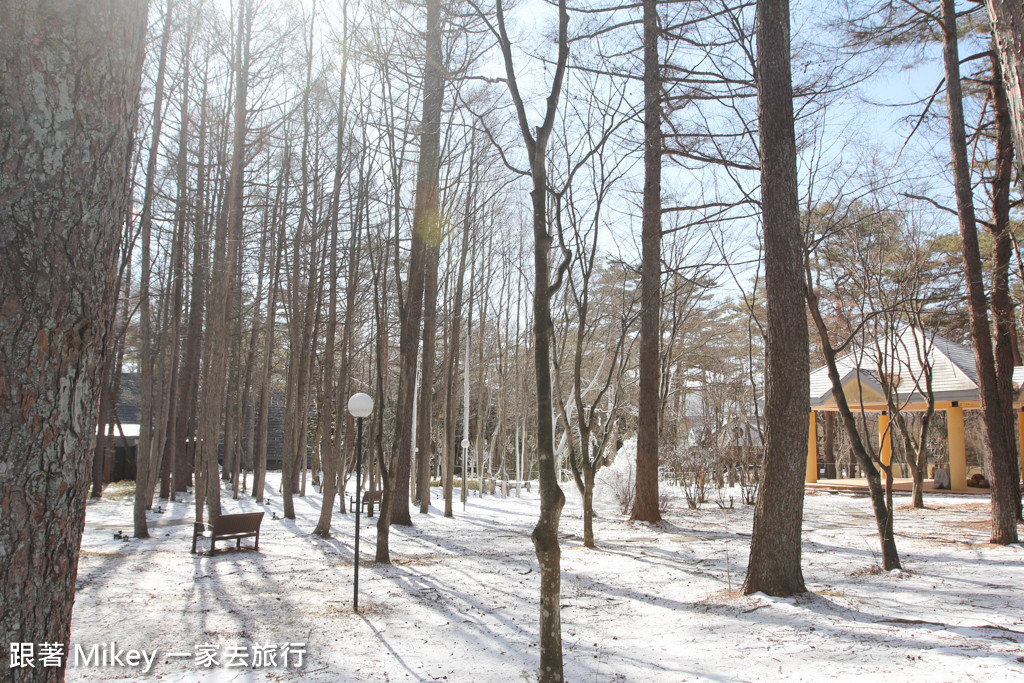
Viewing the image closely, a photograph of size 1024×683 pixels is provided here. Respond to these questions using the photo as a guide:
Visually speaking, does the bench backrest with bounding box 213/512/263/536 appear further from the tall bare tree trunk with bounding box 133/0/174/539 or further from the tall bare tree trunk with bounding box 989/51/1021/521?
the tall bare tree trunk with bounding box 989/51/1021/521

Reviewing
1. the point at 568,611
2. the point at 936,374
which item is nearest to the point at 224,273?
the point at 568,611

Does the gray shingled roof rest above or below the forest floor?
above

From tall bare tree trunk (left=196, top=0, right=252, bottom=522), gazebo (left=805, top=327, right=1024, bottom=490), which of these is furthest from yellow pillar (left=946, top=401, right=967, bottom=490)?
tall bare tree trunk (left=196, top=0, right=252, bottom=522)

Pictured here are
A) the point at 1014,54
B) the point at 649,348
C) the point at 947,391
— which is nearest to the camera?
the point at 1014,54

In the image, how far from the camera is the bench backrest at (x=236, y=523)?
857 cm

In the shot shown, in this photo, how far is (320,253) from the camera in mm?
12320

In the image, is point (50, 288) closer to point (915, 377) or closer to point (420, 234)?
point (420, 234)

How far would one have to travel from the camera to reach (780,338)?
5855 millimetres

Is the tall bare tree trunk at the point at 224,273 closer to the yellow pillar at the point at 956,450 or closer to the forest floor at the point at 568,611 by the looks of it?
the forest floor at the point at 568,611

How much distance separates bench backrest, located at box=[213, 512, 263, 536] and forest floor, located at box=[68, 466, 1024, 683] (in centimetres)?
35

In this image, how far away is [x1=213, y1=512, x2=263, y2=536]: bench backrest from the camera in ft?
28.1

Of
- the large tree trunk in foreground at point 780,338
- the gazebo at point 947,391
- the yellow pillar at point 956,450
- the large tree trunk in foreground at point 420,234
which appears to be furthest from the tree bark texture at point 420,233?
the yellow pillar at point 956,450

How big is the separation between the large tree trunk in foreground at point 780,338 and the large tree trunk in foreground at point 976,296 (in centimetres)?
443

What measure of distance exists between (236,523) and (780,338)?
733 cm
